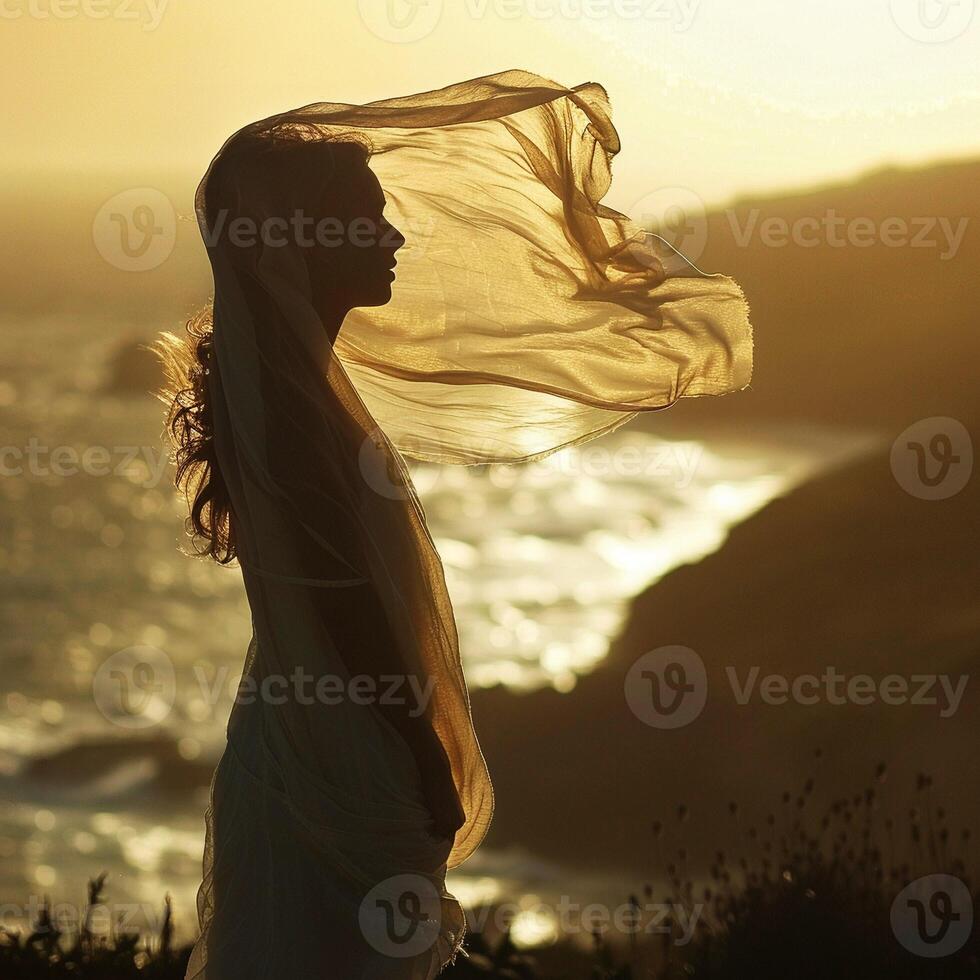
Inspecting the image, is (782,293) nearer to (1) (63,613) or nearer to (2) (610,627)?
(2) (610,627)

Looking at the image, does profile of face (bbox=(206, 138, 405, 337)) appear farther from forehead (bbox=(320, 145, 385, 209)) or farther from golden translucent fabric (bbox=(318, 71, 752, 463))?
golden translucent fabric (bbox=(318, 71, 752, 463))

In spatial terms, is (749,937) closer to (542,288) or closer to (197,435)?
(542,288)

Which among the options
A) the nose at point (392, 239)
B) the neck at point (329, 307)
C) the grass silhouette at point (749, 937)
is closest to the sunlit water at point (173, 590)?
the grass silhouette at point (749, 937)

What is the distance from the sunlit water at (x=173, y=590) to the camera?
12.1 metres

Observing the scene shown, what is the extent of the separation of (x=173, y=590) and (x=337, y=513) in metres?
15.9

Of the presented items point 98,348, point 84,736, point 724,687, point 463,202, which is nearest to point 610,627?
point 724,687

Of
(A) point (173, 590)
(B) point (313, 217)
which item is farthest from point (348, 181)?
(A) point (173, 590)

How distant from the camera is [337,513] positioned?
319cm

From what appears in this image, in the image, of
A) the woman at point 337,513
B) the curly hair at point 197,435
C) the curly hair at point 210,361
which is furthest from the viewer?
the curly hair at point 197,435

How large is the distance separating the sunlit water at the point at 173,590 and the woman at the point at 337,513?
10.2 feet

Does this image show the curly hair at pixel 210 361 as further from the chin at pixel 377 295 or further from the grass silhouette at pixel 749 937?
the grass silhouette at pixel 749 937

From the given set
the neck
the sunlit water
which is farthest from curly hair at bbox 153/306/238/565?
the sunlit water

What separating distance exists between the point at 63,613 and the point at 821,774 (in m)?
10.5

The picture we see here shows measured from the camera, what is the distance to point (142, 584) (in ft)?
62.7
